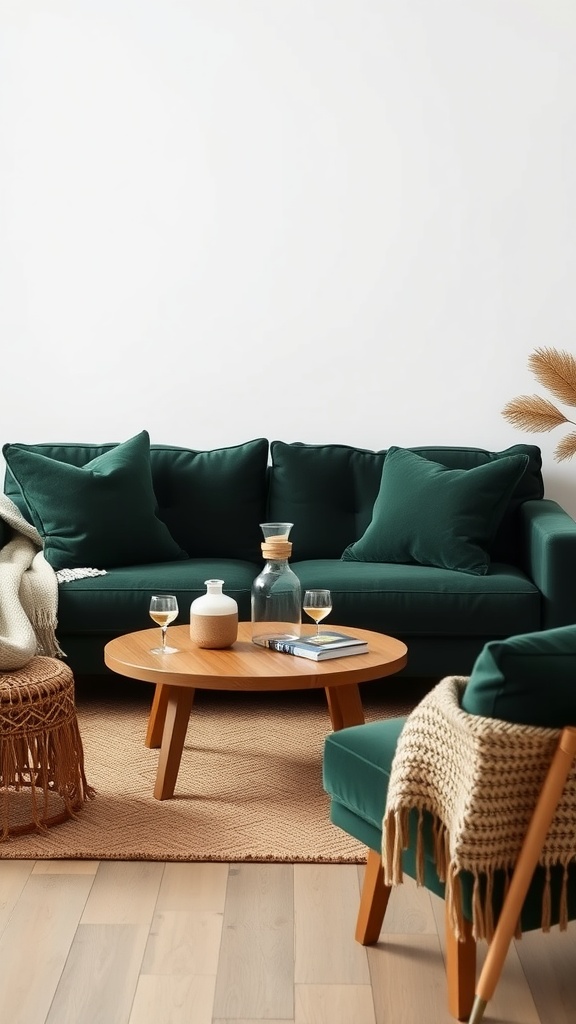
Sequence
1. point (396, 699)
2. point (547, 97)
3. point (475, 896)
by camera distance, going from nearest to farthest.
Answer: point (475, 896), point (396, 699), point (547, 97)

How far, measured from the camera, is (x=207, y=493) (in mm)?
4285

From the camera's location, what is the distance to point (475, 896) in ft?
5.33

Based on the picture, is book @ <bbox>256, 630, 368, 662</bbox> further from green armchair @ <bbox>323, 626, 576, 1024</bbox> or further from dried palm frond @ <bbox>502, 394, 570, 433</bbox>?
dried palm frond @ <bbox>502, 394, 570, 433</bbox>

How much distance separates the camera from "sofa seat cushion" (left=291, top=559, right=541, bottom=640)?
11.8 feet

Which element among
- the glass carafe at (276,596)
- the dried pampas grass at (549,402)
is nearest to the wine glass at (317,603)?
the glass carafe at (276,596)

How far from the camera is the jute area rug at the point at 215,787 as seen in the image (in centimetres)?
248

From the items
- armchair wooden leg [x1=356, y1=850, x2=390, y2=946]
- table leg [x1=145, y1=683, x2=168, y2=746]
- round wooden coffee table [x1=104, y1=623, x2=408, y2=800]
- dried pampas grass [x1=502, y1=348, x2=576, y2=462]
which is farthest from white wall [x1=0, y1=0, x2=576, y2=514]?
armchair wooden leg [x1=356, y1=850, x2=390, y2=946]

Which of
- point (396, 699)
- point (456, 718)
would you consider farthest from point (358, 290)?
point (456, 718)

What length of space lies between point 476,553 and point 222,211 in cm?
187

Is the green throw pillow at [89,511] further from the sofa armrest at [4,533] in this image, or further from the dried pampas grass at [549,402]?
the dried pampas grass at [549,402]

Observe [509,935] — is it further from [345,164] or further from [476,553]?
[345,164]

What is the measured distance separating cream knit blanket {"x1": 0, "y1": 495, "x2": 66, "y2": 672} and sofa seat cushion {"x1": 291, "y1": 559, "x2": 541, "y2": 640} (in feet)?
2.83

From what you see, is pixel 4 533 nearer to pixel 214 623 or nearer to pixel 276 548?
pixel 214 623

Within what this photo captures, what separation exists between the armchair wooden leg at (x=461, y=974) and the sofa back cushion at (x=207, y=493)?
258 centimetres
